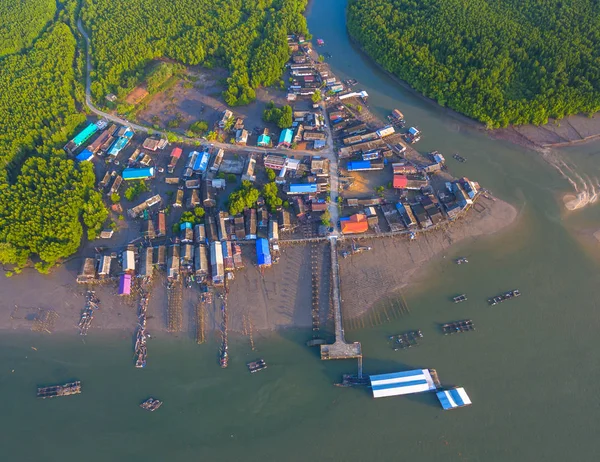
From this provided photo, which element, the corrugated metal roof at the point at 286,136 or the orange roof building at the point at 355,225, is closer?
the orange roof building at the point at 355,225

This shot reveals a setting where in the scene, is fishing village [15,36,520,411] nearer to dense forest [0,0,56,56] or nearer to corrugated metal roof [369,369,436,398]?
Answer: corrugated metal roof [369,369,436,398]

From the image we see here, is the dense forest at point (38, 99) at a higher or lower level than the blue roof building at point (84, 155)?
higher

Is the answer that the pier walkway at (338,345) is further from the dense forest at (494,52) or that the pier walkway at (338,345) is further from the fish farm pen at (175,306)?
the dense forest at (494,52)

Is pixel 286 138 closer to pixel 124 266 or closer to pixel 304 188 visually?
pixel 304 188

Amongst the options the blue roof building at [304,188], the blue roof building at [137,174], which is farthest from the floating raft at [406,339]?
the blue roof building at [137,174]

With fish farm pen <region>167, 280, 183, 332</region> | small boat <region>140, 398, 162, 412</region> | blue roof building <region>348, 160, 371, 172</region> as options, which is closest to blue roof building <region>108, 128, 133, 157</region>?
fish farm pen <region>167, 280, 183, 332</region>

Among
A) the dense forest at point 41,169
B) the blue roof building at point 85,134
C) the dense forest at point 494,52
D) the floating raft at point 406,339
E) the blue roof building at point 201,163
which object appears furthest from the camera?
the dense forest at point 494,52
